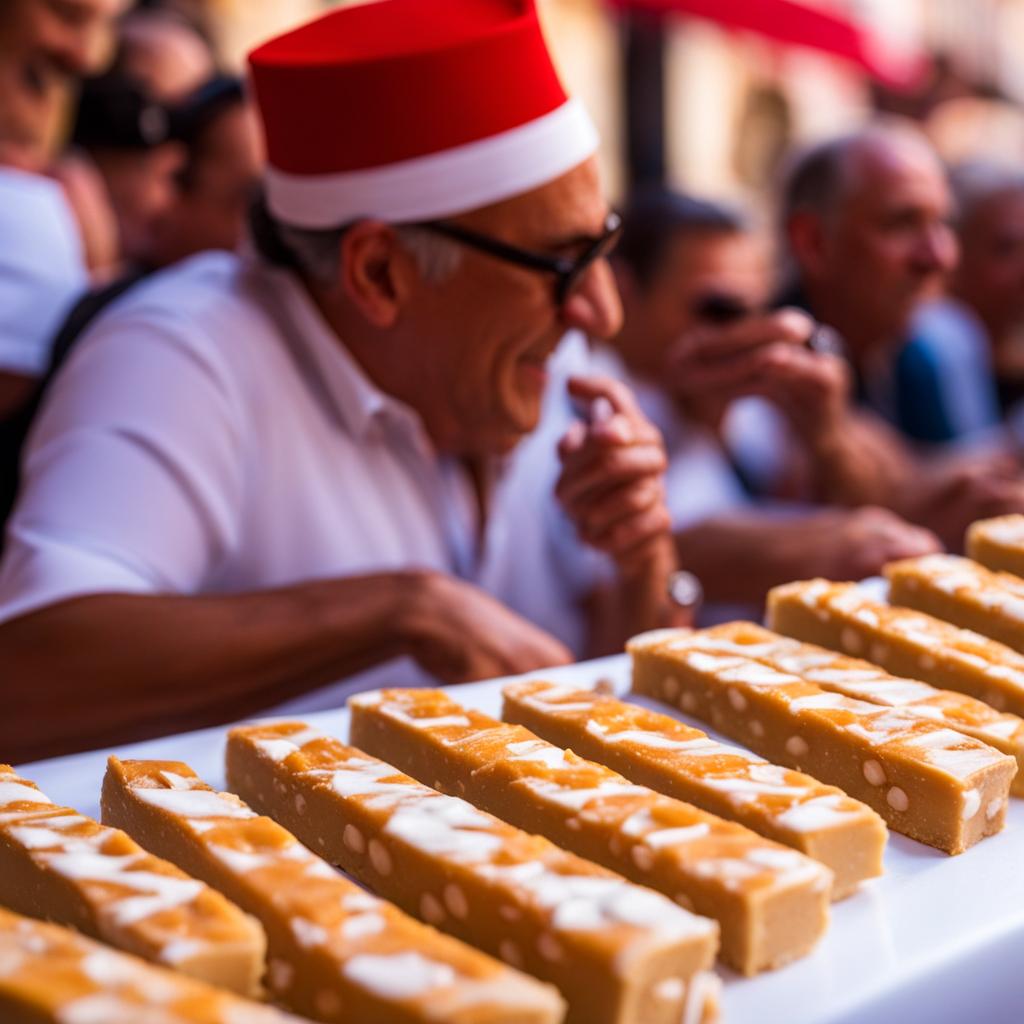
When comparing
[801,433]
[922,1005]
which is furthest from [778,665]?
[801,433]

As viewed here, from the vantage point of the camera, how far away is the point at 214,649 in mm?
1884

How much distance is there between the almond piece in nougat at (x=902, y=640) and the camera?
1.47 metres

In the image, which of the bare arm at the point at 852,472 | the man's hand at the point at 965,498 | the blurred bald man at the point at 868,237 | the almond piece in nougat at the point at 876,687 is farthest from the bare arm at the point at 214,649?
the blurred bald man at the point at 868,237

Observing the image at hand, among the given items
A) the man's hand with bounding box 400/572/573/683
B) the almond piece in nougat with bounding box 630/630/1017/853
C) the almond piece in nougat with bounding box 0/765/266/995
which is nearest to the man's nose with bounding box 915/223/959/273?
the man's hand with bounding box 400/572/573/683

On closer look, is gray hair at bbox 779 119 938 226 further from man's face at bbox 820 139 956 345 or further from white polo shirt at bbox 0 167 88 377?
white polo shirt at bbox 0 167 88 377

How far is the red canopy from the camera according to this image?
6551 millimetres

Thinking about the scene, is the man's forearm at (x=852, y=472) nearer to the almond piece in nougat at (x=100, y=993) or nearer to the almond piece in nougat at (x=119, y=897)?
the almond piece in nougat at (x=119, y=897)

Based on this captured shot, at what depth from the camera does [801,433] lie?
10.5 feet

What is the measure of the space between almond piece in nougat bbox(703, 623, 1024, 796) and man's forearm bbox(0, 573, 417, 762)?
57cm

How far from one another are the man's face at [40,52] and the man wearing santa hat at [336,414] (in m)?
0.84

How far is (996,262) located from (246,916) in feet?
16.0

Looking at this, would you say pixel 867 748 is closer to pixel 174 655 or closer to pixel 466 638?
pixel 466 638

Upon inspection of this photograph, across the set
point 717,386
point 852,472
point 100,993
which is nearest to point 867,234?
point 852,472

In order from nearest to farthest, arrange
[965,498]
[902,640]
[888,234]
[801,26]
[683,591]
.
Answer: [902,640] → [683,591] → [965,498] → [888,234] → [801,26]
